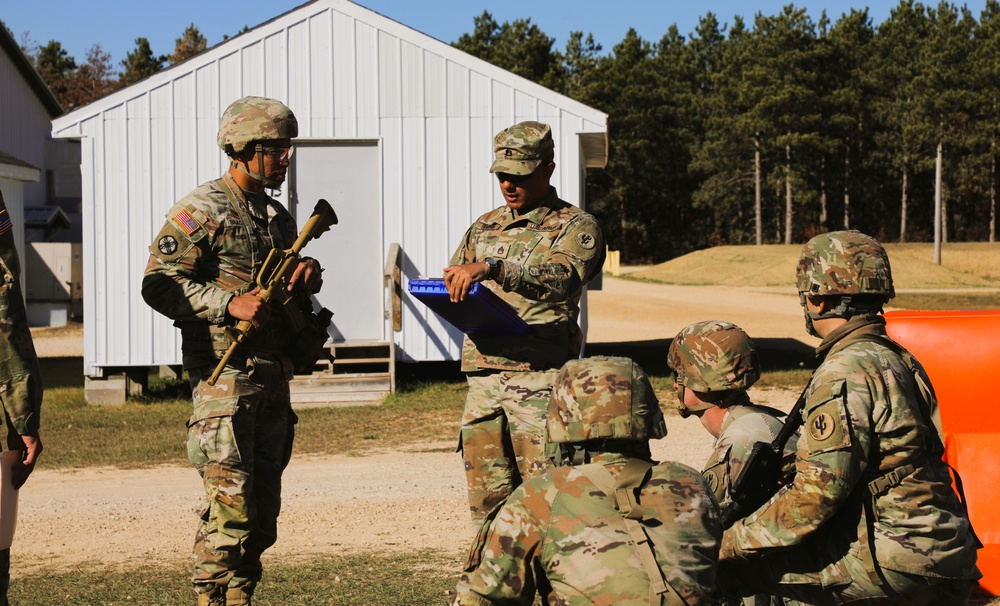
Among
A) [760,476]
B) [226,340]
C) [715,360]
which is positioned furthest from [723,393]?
[226,340]

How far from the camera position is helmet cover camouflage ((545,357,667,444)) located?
117 inches

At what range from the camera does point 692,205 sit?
63.3 metres

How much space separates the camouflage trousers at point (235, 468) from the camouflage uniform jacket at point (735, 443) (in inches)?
67.9

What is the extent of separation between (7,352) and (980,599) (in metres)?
4.22

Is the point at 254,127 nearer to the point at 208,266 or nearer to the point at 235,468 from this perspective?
the point at 208,266

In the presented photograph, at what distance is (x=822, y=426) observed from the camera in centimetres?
344

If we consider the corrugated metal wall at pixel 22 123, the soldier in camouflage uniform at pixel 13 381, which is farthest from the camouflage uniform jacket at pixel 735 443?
the corrugated metal wall at pixel 22 123

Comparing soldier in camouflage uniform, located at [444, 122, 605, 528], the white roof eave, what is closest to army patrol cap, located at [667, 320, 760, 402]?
soldier in camouflage uniform, located at [444, 122, 605, 528]

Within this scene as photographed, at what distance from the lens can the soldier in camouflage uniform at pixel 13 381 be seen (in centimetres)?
366

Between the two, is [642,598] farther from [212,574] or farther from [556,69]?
[556,69]

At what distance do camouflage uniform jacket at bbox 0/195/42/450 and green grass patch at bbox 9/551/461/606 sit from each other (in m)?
1.95

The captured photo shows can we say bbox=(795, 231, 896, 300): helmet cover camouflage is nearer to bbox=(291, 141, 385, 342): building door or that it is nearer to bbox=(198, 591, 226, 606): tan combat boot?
bbox=(198, 591, 226, 606): tan combat boot

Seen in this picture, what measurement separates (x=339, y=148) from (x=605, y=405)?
36.0 ft

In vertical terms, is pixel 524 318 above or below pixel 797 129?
below
